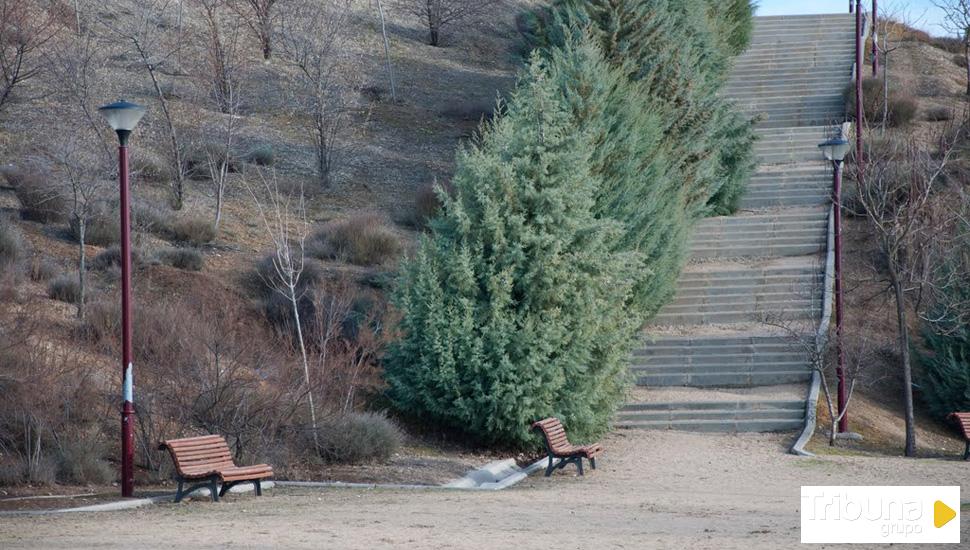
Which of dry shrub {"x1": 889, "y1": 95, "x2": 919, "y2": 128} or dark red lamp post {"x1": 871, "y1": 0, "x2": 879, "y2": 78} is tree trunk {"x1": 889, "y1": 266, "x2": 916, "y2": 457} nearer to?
dry shrub {"x1": 889, "y1": 95, "x2": 919, "y2": 128}

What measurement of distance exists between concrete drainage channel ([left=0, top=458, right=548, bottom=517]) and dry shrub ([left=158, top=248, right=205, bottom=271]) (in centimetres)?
911

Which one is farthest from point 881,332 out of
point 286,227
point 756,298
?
point 286,227

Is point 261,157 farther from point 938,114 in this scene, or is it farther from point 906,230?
point 938,114

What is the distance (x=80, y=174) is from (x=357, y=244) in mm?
6183

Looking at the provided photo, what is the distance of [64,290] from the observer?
19.8 meters

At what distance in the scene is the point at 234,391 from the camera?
14.2 m

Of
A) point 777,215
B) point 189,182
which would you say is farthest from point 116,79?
point 777,215

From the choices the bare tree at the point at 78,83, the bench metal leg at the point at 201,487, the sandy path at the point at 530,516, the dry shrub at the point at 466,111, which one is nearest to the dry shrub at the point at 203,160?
the bare tree at the point at 78,83

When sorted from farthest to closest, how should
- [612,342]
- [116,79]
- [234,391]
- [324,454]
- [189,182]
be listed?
[116,79] → [189,182] → [612,342] → [324,454] → [234,391]

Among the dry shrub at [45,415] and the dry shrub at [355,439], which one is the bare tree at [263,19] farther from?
the dry shrub at [355,439]

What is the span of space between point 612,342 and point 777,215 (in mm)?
14092

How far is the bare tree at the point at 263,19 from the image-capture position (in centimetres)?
3744

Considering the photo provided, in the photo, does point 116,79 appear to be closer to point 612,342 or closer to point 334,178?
point 334,178

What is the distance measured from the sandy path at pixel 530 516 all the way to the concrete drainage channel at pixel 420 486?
37 centimetres
